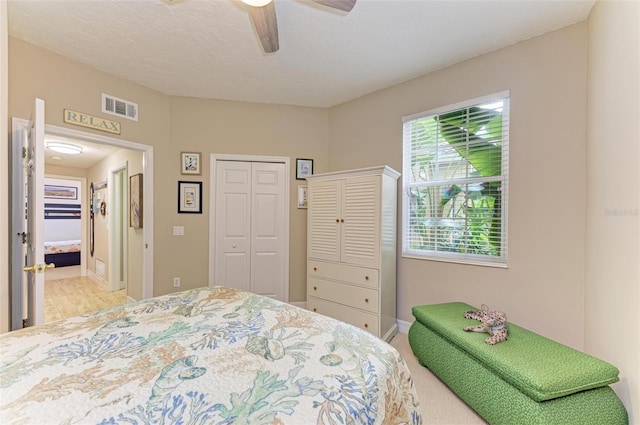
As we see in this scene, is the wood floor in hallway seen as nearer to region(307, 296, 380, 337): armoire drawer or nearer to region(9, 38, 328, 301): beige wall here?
region(9, 38, 328, 301): beige wall

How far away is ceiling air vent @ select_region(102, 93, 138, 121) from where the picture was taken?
277cm

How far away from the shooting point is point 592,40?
1.93 m

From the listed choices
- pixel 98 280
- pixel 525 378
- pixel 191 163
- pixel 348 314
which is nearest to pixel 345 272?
pixel 348 314

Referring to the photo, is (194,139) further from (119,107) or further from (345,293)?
(345,293)

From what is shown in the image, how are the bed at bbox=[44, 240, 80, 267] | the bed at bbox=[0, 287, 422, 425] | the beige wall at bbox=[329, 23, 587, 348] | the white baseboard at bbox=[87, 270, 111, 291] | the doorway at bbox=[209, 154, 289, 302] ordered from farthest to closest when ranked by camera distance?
1. the bed at bbox=[44, 240, 80, 267]
2. the white baseboard at bbox=[87, 270, 111, 291]
3. the doorway at bbox=[209, 154, 289, 302]
4. the beige wall at bbox=[329, 23, 587, 348]
5. the bed at bbox=[0, 287, 422, 425]

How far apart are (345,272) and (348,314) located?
1.34 ft

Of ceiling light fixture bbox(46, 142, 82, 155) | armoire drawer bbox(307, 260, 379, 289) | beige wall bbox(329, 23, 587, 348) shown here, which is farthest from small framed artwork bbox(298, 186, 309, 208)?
Answer: ceiling light fixture bbox(46, 142, 82, 155)

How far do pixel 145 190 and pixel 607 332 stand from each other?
13.3 feet

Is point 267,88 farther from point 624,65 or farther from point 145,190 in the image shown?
point 624,65

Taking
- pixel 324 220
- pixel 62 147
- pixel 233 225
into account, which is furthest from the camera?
pixel 62 147

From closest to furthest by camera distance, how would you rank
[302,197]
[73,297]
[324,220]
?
1. [324,220]
2. [302,197]
3. [73,297]

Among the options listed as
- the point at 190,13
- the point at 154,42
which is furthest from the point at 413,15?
the point at 154,42

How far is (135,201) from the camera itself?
370 centimetres

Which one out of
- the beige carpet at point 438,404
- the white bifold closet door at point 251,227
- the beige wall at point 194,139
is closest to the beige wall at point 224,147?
the beige wall at point 194,139
